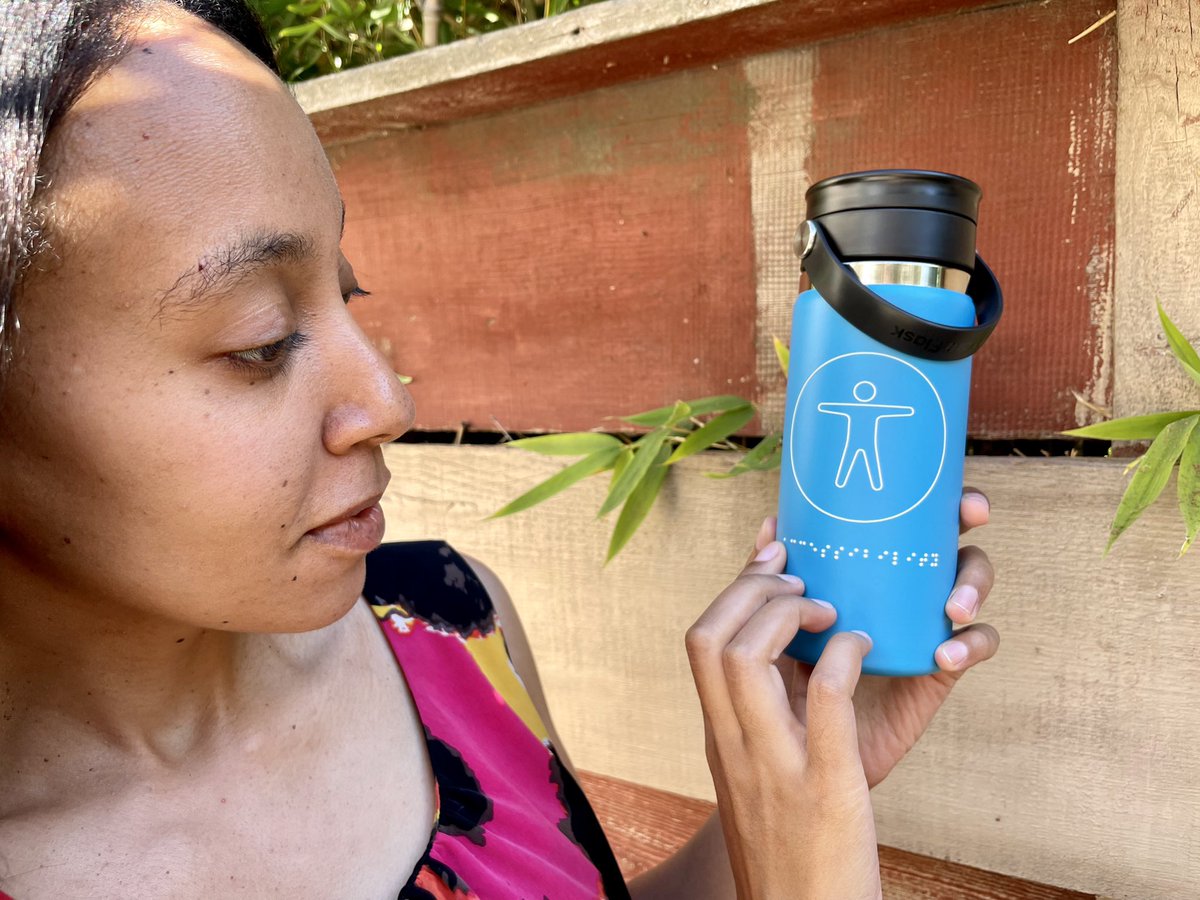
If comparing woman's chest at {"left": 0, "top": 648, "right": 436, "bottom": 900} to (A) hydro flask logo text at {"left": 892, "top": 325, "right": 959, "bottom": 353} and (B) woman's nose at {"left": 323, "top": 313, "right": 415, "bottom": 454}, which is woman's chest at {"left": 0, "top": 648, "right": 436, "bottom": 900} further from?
(A) hydro flask logo text at {"left": 892, "top": 325, "right": 959, "bottom": 353}

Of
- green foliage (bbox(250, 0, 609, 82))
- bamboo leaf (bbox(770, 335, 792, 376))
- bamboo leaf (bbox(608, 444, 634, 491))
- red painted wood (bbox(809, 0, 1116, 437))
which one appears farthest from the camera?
green foliage (bbox(250, 0, 609, 82))

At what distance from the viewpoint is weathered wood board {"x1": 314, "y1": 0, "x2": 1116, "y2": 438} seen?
863 millimetres

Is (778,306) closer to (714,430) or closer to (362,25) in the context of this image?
(714,430)

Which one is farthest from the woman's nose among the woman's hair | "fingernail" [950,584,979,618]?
"fingernail" [950,584,979,618]

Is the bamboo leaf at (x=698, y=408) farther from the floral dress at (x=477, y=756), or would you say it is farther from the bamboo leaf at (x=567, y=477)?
the floral dress at (x=477, y=756)

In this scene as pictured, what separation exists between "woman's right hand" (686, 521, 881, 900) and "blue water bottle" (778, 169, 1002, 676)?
4 centimetres

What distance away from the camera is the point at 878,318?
0.63 metres

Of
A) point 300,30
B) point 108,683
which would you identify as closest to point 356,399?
point 108,683

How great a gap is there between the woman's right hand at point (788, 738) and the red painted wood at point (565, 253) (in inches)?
17.7

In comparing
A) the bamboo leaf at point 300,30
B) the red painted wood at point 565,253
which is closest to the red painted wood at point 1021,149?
the red painted wood at point 565,253

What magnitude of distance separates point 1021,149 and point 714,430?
1.35ft

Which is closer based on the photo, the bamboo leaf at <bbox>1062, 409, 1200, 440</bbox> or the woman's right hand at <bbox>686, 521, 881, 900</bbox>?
the woman's right hand at <bbox>686, 521, 881, 900</bbox>

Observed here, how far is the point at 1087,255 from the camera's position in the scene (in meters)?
0.86

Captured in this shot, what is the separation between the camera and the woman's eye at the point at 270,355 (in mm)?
583
